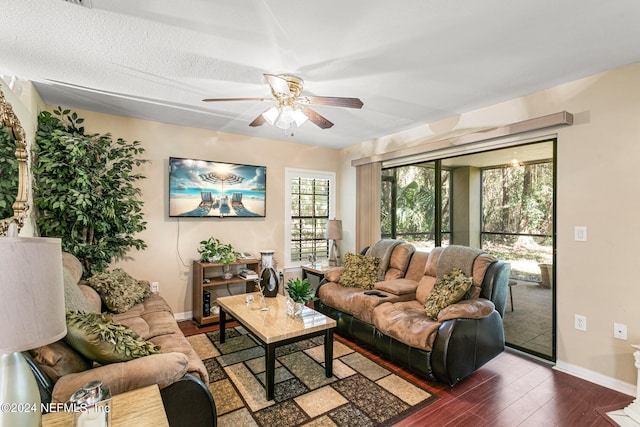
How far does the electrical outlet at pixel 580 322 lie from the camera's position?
8.43ft

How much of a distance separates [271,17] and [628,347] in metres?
3.45

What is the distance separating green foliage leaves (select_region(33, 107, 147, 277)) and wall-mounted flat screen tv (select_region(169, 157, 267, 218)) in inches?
17.2

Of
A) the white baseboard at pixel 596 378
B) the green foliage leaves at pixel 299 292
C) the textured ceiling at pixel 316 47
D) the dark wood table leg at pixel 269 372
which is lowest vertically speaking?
the white baseboard at pixel 596 378

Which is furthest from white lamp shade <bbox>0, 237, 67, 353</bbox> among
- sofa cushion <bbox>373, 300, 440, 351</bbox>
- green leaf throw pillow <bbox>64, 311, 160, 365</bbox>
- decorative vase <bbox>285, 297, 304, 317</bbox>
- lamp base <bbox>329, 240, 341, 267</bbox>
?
lamp base <bbox>329, 240, 341, 267</bbox>

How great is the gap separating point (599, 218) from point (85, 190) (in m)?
4.55

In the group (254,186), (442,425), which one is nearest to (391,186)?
(254,186)

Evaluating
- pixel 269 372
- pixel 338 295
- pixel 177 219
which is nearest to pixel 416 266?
pixel 338 295

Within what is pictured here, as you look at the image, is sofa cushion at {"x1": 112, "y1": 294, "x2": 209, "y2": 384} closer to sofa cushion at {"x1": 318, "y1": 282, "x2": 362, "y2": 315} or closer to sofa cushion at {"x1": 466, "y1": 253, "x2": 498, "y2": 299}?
sofa cushion at {"x1": 318, "y1": 282, "x2": 362, "y2": 315}

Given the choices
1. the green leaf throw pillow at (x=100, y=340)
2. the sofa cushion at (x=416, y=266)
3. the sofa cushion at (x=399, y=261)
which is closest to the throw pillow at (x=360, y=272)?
the sofa cushion at (x=399, y=261)

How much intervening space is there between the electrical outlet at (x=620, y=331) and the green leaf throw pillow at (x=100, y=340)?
3.33 metres

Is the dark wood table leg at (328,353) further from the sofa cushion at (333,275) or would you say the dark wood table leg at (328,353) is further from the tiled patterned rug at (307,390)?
the sofa cushion at (333,275)

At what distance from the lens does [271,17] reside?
1.78 metres

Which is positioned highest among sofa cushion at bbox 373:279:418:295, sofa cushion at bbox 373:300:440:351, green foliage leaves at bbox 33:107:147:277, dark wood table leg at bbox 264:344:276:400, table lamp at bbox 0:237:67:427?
green foliage leaves at bbox 33:107:147:277

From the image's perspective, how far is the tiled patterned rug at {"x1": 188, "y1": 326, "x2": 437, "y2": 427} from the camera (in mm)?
2037
